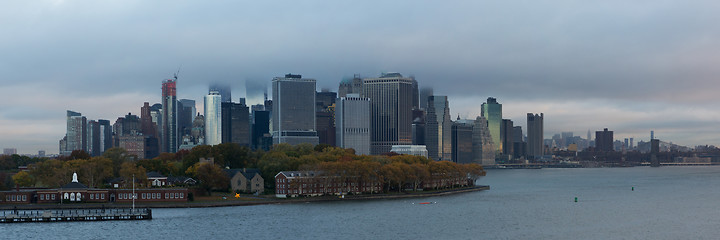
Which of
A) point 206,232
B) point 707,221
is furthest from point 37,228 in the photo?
point 707,221

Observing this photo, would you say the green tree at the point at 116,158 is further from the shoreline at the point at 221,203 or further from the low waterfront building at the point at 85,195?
the shoreline at the point at 221,203

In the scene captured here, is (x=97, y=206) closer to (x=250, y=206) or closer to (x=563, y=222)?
(x=250, y=206)

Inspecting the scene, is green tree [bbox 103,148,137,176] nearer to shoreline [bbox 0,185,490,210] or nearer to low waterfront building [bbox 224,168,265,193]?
low waterfront building [bbox 224,168,265,193]

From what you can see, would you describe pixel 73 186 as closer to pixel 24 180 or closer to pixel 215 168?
pixel 24 180

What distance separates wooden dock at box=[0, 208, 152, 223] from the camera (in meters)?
92.8

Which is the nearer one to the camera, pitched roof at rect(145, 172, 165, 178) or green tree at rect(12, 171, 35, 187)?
green tree at rect(12, 171, 35, 187)

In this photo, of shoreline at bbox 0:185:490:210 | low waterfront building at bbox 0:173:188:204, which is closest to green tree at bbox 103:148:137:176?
low waterfront building at bbox 0:173:188:204

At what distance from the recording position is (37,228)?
8644 centimetres

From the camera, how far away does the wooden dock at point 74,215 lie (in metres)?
92.8

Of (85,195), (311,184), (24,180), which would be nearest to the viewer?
(85,195)

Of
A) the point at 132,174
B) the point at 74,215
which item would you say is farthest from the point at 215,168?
the point at 74,215

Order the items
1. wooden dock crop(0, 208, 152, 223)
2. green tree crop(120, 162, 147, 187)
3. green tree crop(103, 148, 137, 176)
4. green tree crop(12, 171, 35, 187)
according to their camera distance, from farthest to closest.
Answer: green tree crop(103, 148, 137, 176), green tree crop(12, 171, 35, 187), green tree crop(120, 162, 147, 187), wooden dock crop(0, 208, 152, 223)

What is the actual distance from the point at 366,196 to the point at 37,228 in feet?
186

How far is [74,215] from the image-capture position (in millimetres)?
96438
